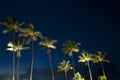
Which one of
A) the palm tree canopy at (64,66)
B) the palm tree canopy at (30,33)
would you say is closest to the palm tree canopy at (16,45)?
the palm tree canopy at (30,33)

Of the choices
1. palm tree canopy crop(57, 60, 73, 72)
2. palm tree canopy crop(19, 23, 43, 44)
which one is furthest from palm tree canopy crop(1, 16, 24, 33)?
palm tree canopy crop(57, 60, 73, 72)

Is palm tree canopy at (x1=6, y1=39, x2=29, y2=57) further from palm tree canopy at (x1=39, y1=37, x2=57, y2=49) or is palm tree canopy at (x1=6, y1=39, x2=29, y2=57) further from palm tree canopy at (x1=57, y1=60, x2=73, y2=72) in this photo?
palm tree canopy at (x1=57, y1=60, x2=73, y2=72)

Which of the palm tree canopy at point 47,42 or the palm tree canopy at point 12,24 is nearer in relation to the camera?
the palm tree canopy at point 12,24

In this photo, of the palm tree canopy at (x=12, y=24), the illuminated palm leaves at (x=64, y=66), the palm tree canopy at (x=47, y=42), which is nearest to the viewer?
the palm tree canopy at (x=12, y=24)

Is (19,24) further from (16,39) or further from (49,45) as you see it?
(49,45)

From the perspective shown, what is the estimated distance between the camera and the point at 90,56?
343 ft

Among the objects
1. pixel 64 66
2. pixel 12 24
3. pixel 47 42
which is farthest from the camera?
pixel 64 66

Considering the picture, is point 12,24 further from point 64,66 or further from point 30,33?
point 64,66

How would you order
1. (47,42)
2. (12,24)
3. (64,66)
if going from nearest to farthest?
(12,24), (47,42), (64,66)

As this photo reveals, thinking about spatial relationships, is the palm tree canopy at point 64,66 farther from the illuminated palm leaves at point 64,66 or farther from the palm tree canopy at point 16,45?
the palm tree canopy at point 16,45

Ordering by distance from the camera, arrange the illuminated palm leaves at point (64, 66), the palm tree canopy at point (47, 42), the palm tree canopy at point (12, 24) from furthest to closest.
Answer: the illuminated palm leaves at point (64, 66) → the palm tree canopy at point (47, 42) → the palm tree canopy at point (12, 24)

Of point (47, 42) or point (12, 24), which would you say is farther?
point (47, 42)

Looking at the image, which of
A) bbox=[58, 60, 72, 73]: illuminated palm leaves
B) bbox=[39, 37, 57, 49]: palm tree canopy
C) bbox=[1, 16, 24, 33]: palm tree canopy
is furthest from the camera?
bbox=[58, 60, 72, 73]: illuminated palm leaves

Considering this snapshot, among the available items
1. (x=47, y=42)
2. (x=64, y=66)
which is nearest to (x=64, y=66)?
(x=64, y=66)
